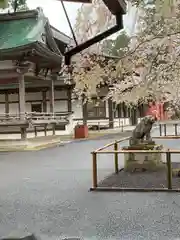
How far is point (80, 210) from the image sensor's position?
281 inches

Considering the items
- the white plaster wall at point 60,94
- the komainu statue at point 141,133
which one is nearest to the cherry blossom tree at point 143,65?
the komainu statue at point 141,133

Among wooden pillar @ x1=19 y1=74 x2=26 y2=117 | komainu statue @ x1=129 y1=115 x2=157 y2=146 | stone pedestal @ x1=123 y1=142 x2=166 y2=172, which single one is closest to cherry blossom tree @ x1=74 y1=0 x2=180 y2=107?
komainu statue @ x1=129 y1=115 x2=157 y2=146

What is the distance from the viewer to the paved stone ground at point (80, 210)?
578 cm

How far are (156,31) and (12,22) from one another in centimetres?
1783

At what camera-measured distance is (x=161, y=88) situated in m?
11.1

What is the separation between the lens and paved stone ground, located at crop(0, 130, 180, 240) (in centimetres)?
578

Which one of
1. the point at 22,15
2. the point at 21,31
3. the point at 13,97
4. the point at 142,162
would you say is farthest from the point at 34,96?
the point at 142,162

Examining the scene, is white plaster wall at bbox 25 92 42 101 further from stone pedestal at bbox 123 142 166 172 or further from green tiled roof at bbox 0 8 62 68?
stone pedestal at bbox 123 142 166 172

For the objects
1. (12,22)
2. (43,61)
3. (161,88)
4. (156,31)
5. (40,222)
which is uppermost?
(12,22)

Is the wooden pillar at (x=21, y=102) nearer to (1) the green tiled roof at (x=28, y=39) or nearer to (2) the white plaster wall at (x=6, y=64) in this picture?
(2) the white plaster wall at (x=6, y=64)

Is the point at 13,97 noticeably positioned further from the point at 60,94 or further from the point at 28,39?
the point at 28,39

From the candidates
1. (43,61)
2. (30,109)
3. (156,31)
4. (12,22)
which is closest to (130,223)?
(156,31)

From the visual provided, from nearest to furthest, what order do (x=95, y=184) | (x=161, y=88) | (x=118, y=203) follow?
1. (x=118, y=203)
2. (x=95, y=184)
3. (x=161, y=88)

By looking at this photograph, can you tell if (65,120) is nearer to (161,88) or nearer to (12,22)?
(12,22)
